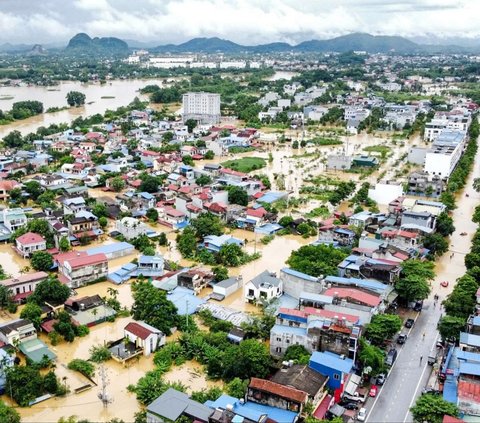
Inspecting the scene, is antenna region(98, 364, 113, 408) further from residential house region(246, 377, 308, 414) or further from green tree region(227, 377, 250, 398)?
residential house region(246, 377, 308, 414)

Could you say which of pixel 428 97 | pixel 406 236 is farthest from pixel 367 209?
pixel 428 97

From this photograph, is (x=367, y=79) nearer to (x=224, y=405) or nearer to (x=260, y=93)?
(x=260, y=93)

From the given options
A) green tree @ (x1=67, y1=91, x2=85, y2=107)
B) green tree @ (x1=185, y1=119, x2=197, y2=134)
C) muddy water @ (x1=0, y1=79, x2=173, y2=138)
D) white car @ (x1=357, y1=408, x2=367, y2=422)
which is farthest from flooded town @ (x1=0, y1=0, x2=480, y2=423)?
green tree @ (x1=67, y1=91, x2=85, y2=107)

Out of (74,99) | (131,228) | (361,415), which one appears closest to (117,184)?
(131,228)

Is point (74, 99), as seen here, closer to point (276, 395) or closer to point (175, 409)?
point (175, 409)

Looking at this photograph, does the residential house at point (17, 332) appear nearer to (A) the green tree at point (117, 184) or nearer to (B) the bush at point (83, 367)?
(B) the bush at point (83, 367)

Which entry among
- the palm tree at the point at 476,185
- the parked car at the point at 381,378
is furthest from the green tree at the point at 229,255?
the palm tree at the point at 476,185
